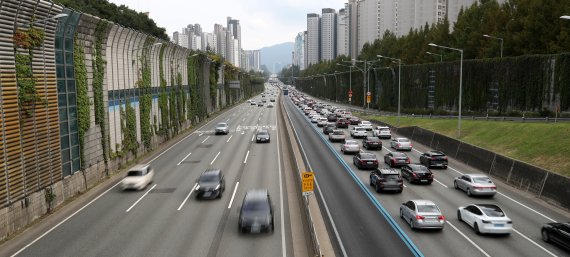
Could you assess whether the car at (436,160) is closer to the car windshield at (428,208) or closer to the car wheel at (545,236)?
the car windshield at (428,208)

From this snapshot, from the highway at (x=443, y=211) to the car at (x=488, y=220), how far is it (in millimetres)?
361

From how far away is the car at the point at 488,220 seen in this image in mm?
21547

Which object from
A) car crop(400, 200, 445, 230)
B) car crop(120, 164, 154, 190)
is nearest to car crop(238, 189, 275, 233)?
car crop(400, 200, 445, 230)

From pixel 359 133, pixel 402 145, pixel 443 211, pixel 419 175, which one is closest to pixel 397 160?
pixel 419 175

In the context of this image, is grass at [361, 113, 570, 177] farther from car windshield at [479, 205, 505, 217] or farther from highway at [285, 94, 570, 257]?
car windshield at [479, 205, 505, 217]

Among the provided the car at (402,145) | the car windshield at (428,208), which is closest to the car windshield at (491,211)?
the car windshield at (428,208)

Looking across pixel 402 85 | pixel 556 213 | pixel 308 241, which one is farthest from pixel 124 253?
pixel 402 85

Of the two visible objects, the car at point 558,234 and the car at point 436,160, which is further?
the car at point 436,160

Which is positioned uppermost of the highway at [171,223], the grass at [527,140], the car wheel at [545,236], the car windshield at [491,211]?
the grass at [527,140]

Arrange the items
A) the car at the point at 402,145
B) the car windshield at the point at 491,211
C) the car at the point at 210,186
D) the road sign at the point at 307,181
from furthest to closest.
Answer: the car at the point at 402,145 → the car at the point at 210,186 → the car windshield at the point at 491,211 → the road sign at the point at 307,181

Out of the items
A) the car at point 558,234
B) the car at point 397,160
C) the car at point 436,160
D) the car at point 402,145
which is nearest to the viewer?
the car at point 558,234

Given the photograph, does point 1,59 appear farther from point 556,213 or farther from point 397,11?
point 397,11

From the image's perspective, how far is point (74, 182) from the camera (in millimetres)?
30719

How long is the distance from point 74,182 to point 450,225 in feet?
75.3
